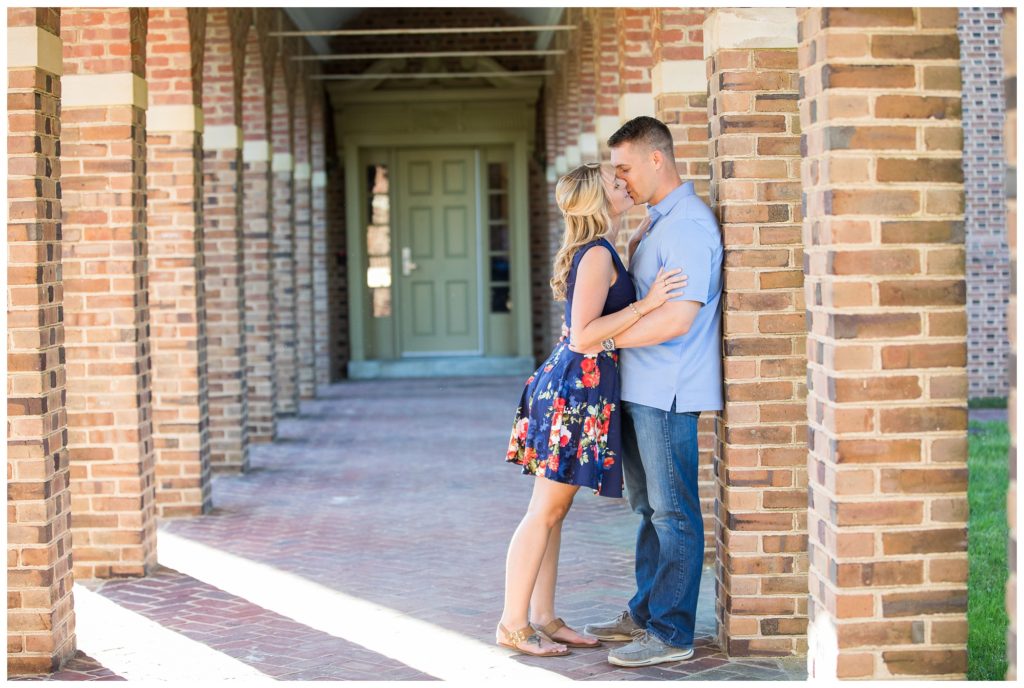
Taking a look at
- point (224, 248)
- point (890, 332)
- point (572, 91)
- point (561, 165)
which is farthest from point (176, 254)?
point (561, 165)

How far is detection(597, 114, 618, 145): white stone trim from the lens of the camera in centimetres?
943

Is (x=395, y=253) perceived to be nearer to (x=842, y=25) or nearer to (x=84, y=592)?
(x=84, y=592)

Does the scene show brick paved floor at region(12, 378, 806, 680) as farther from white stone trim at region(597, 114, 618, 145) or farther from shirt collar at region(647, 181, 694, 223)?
white stone trim at region(597, 114, 618, 145)

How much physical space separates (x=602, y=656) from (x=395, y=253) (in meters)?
13.4

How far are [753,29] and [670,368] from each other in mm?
1215

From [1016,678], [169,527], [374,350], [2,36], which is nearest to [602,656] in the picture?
[1016,678]

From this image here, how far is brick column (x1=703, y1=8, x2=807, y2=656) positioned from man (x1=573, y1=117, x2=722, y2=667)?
0.35 feet

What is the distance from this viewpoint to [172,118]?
792 centimetres

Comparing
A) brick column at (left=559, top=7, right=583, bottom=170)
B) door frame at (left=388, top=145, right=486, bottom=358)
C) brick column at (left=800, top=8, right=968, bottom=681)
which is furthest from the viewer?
door frame at (left=388, top=145, right=486, bottom=358)

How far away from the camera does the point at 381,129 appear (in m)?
17.5

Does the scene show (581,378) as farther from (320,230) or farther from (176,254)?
(320,230)

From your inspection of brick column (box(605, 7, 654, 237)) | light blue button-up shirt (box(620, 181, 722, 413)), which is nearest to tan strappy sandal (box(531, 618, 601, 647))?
light blue button-up shirt (box(620, 181, 722, 413))

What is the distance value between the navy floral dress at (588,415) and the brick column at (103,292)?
2.76 m

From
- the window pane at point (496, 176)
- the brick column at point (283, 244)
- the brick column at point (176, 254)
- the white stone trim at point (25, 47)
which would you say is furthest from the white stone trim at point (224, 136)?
the window pane at point (496, 176)
